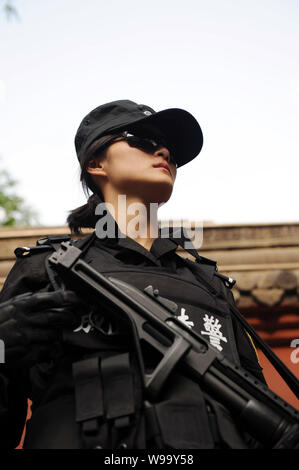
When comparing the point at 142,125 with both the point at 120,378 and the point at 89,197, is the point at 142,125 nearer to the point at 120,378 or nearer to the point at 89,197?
the point at 89,197

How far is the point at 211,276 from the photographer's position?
1.95 metres

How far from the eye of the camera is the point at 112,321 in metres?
1.53

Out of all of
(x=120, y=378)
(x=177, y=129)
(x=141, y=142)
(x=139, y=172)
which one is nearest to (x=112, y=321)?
(x=120, y=378)

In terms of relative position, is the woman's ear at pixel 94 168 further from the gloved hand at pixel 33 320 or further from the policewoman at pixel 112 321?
the gloved hand at pixel 33 320

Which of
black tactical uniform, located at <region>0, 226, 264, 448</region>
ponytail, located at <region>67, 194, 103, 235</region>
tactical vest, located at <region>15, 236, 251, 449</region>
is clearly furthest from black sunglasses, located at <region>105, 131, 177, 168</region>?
tactical vest, located at <region>15, 236, 251, 449</region>

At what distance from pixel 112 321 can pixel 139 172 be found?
0.66m

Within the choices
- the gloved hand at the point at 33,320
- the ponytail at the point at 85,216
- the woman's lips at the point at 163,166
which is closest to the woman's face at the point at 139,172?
the woman's lips at the point at 163,166

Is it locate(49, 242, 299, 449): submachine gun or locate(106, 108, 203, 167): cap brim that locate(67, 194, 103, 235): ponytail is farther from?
locate(49, 242, 299, 449): submachine gun

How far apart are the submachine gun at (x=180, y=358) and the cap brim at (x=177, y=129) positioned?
2.33ft

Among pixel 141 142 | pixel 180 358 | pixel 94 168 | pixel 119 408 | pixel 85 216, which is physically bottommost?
pixel 119 408

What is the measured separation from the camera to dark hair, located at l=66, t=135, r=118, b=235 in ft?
6.52
